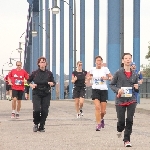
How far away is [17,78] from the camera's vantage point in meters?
21.2

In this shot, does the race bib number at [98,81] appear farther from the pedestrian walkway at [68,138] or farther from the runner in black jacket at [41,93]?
the runner in black jacket at [41,93]

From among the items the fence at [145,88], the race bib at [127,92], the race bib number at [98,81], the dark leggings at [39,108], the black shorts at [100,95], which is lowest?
the fence at [145,88]

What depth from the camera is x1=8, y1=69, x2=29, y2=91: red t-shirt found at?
21.1 m

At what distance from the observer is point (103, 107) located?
16078 mm

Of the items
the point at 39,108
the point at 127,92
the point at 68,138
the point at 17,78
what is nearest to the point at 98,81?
the point at 39,108

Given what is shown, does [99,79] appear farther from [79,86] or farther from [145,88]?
[145,88]

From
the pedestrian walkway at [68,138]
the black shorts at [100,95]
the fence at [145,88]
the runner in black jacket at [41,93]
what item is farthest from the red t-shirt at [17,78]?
the fence at [145,88]

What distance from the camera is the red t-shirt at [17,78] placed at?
21.1m

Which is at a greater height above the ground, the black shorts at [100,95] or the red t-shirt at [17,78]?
the red t-shirt at [17,78]

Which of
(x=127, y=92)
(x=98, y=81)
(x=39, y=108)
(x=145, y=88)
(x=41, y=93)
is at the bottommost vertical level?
(x=145, y=88)

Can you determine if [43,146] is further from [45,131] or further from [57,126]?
[57,126]

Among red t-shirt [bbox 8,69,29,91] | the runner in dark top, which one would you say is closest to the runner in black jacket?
red t-shirt [bbox 8,69,29,91]

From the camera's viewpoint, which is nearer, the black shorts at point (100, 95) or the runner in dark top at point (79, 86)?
the black shorts at point (100, 95)

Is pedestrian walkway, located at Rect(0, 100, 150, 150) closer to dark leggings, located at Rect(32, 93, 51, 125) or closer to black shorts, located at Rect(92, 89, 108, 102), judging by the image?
Result: dark leggings, located at Rect(32, 93, 51, 125)
